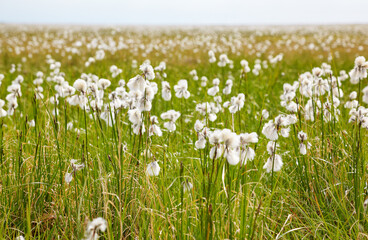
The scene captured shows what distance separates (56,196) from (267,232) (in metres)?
1.58

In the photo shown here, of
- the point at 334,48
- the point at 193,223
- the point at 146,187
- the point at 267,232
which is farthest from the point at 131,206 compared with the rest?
the point at 334,48

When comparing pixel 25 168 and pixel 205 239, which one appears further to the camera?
pixel 25 168

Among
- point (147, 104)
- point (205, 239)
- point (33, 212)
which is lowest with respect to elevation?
point (33, 212)

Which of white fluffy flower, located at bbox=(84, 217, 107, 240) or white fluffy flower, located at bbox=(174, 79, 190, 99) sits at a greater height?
white fluffy flower, located at bbox=(174, 79, 190, 99)

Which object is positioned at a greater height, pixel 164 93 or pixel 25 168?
pixel 164 93

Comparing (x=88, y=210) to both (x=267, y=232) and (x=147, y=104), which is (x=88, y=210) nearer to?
(x=147, y=104)

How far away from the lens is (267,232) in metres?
2.16

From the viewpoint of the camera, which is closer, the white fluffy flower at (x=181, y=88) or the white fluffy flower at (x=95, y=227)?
the white fluffy flower at (x=95, y=227)

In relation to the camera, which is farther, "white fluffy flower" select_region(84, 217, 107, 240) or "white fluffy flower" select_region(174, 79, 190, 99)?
"white fluffy flower" select_region(174, 79, 190, 99)

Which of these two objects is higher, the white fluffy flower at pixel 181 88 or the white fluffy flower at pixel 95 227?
the white fluffy flower at pixel 181 88

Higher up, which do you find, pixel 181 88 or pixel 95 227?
pixel 181 88

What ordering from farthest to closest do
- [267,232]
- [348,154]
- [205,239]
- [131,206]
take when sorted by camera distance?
[348,154], [131,206], [267,232], [205,239]

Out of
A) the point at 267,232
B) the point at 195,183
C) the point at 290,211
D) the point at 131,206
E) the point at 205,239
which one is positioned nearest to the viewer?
the point at 205,239

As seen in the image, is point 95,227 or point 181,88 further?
point 181,88
